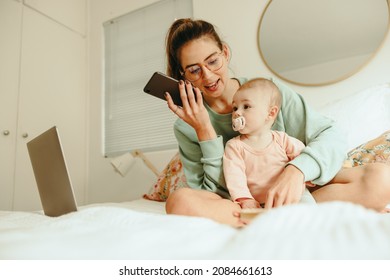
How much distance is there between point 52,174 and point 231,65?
4.10 feet

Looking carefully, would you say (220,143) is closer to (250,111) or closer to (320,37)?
(250,111)

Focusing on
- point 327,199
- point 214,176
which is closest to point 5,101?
point 214,176

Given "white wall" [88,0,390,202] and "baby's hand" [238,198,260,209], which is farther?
"white wall" [88,0,390,202]

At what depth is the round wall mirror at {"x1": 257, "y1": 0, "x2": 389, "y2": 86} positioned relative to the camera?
4.73 ft

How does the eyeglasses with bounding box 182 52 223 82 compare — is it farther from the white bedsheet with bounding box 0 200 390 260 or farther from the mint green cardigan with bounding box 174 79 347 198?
the white bedsheet with bounding box 0 200 390 260

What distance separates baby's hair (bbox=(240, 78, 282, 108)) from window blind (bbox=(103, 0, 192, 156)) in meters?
1.12

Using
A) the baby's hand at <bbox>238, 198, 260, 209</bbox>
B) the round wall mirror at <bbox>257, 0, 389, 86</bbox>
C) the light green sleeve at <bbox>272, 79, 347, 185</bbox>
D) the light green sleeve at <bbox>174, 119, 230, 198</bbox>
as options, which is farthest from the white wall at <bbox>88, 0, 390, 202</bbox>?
the baby's hand at <bbox>238, 198, 260, 209</bbox>

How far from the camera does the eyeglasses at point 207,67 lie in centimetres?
102

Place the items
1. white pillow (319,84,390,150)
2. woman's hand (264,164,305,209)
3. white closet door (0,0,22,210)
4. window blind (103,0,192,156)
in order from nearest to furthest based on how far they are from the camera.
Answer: woman's hand (264,164,305,209) < white pillow (319,84,390,150) < white closet door (0,0,22,210) < window blind (103,0,192,156)

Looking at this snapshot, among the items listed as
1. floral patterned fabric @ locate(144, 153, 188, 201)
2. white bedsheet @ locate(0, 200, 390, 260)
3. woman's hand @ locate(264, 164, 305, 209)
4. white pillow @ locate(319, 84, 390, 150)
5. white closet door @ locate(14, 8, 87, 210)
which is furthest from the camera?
white closet door @ locate(14, 8, 87, 210)

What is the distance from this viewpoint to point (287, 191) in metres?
0.72

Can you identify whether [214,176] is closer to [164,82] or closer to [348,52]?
[164,82]

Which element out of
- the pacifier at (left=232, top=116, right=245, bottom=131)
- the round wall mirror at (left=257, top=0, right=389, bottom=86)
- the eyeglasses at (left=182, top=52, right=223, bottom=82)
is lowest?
the pacifier at (left=232, top=116, right=245, bottom=131)

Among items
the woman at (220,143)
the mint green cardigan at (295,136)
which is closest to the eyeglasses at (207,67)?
the woman at (220,143)
